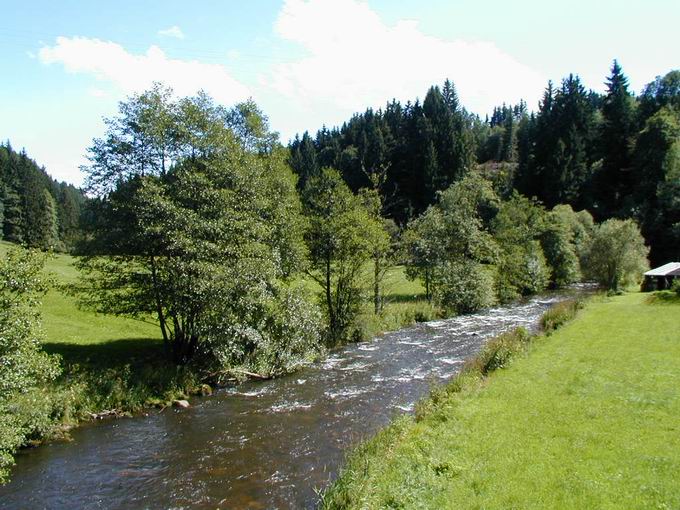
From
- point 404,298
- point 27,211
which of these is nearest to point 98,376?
point 404,298

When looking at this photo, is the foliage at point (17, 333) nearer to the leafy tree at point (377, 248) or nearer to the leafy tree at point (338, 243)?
the leafy tree at point (338, 243)

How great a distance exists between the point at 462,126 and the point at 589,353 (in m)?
98.3

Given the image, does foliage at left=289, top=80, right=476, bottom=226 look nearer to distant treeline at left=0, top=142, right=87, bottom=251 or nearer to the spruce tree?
the spruce tree

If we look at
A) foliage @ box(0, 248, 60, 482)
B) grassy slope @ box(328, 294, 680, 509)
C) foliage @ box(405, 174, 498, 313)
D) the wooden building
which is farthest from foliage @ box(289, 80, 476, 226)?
foliage @ box(0, 248, 60, 482)

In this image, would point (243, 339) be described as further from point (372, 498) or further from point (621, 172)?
point (621, 172)

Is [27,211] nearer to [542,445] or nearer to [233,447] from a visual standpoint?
[233,447]

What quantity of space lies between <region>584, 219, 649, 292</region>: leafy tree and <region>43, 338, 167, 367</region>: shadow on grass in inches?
1948

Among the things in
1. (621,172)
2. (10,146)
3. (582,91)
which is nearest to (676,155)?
(621,172)

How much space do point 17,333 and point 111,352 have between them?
13.6m

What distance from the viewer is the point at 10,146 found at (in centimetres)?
18038

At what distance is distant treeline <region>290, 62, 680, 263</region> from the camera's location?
81.1 metres

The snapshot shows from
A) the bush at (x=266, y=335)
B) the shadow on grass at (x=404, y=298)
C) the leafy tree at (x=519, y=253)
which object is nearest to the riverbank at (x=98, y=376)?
the bush at (x=266, y=335)

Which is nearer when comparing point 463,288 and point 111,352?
point 111,352

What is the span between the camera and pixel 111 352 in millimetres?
26281
